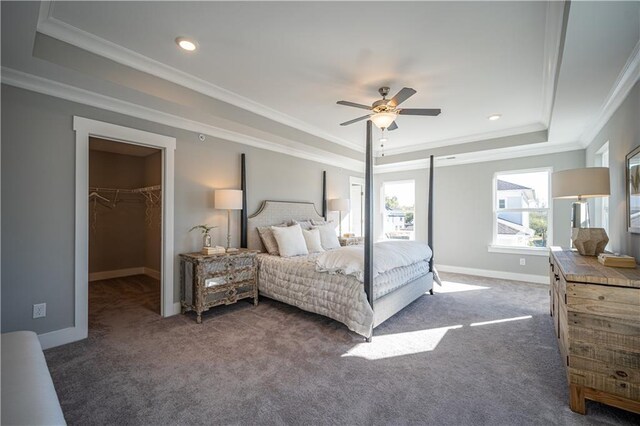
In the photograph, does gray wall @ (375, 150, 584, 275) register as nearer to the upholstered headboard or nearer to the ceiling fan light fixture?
the upholstered headboard

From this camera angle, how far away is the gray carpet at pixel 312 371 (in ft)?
5.89

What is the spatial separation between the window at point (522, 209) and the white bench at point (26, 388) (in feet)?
20.8

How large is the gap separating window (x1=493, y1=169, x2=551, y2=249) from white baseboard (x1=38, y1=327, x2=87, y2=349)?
6488mm

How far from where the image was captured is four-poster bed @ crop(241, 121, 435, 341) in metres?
2.85

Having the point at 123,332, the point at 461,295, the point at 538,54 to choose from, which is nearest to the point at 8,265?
the point at 123,332

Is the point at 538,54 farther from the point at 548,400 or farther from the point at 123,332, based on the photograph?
the point at 123,332

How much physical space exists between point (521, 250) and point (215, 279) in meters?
5.33

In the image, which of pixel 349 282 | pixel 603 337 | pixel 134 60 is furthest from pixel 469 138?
pixel 134 60

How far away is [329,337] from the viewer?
9.40ft

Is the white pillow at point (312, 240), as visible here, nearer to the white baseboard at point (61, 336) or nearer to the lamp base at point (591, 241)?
the white baseboard at point (61, 336)

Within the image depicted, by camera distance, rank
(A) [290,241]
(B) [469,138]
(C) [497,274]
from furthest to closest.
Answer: (C) [497,274]
(B) [469,138]
(A) [290,241]

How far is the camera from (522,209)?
5270mm

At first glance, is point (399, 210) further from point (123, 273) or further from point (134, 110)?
point (123, 273)

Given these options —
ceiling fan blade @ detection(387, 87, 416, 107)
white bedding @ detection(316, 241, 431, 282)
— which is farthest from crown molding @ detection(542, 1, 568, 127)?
white bedding @ detection(316, 241, 431, 282)
